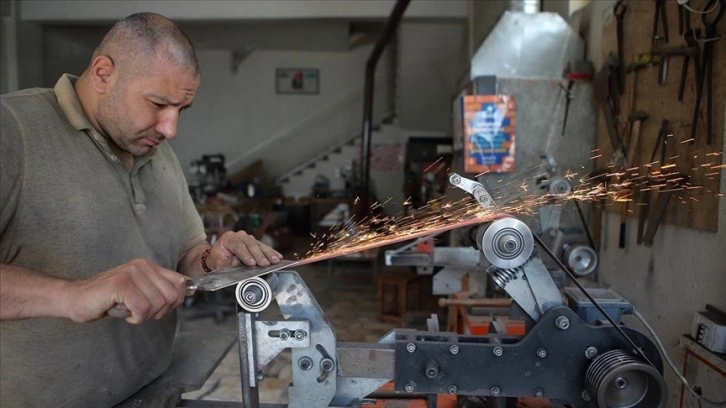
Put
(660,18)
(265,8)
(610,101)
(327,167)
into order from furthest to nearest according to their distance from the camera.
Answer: (327,167) < (265,8) < (610,101) < (660,18)

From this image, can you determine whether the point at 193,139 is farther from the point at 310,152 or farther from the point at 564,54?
the point at 564,54

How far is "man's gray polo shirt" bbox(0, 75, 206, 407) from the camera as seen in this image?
1382mm

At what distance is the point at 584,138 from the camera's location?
4.04 m

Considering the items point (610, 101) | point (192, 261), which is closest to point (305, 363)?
point (192, 261)

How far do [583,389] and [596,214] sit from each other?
9.61 feet

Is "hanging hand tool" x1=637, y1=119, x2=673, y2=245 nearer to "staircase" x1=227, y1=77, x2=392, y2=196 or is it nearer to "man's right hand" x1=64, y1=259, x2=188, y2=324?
"man's right hand" x1=64, y1=259, x2=188, y2=324

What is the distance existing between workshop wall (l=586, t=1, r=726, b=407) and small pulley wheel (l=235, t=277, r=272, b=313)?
205cm

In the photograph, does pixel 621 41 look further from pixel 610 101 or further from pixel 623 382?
pixel 623 382

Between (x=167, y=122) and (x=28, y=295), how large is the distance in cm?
65

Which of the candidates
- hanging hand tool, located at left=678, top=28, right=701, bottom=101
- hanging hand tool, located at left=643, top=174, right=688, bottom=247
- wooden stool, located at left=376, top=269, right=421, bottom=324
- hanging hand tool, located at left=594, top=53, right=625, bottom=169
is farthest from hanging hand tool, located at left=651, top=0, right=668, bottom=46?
wooden stool, located at left=376, top=269, right=421, bottom=324

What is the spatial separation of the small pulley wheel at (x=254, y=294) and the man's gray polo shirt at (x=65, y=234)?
1.82 feet

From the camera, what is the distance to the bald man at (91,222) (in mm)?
1229

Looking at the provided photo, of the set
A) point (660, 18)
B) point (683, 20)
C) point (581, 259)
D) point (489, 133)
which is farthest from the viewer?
point (489, 133)

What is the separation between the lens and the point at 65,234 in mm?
1460
